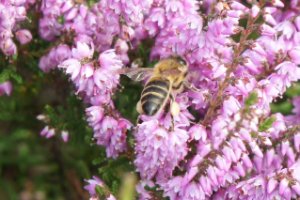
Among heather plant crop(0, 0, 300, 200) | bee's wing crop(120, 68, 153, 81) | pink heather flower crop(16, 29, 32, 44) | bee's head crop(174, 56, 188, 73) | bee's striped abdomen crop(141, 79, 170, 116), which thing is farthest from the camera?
pink heather flower crop(16, 29, 32, 44)

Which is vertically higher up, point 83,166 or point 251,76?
point 251,76

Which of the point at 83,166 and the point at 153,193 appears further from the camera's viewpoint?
the point at 83,166

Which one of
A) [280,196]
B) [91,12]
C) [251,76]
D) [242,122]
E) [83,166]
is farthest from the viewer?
[83,166]

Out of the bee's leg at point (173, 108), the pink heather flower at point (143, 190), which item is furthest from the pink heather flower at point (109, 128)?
the bee's leg at point (173, 108)

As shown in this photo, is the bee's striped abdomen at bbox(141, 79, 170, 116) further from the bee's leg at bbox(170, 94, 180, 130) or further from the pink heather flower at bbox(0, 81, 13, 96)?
the pink heather flower at bbox(0, 81, 13, 96)

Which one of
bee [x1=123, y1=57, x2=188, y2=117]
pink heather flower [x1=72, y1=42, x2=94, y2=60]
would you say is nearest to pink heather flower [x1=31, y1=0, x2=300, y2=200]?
pink heather flower [x1=72, y1=42, x2=94, y2=60]

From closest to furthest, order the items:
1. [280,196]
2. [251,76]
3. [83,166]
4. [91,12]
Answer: [280,196] → [251,76] → [91,12] → [83,166]

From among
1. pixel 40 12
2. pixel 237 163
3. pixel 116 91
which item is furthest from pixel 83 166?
pixel 237 163

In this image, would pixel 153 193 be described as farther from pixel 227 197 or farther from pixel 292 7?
pixel 292 7
